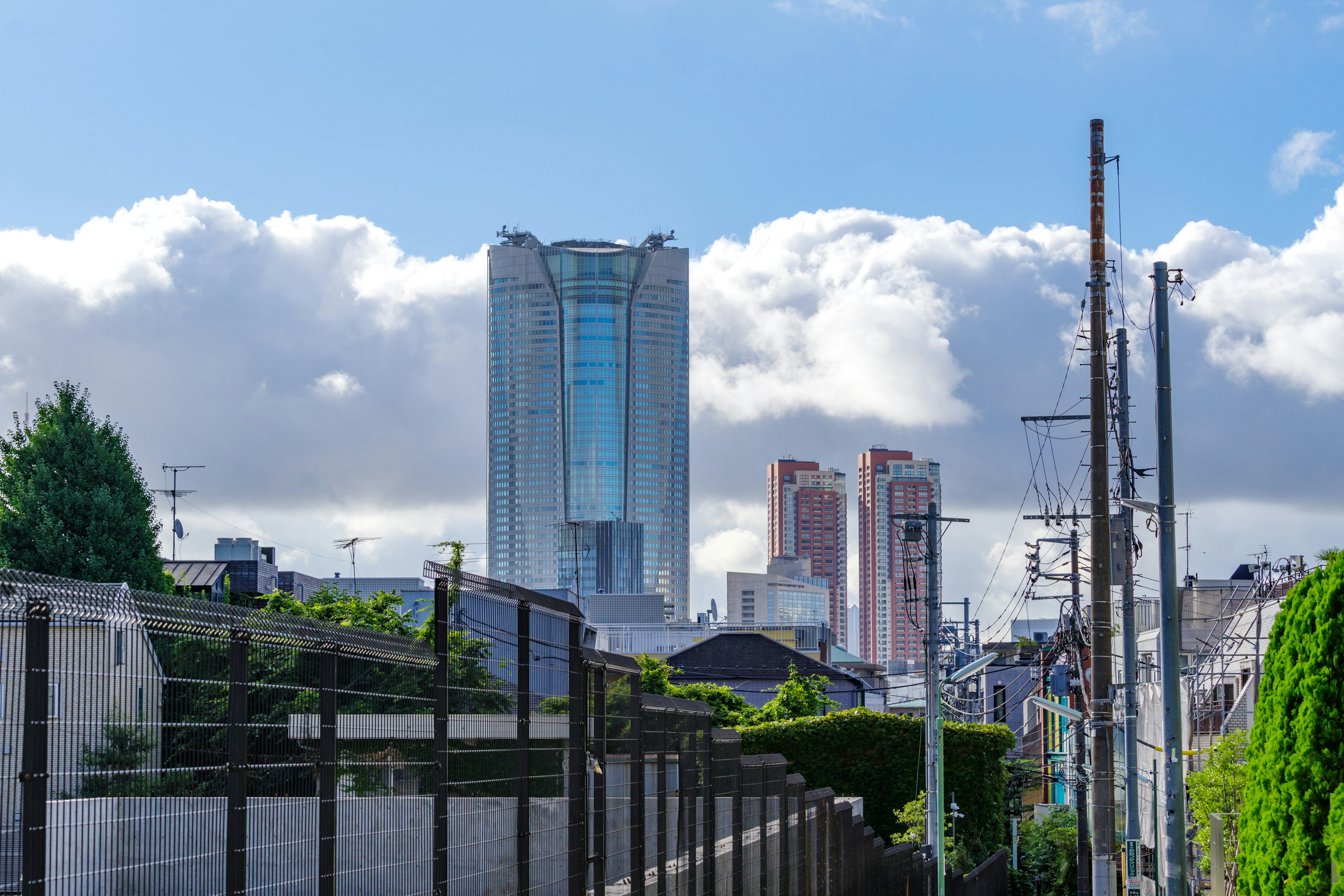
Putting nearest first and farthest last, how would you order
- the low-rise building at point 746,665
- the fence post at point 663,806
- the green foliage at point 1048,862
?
the fence post at point 663,806 < the green foliage at point 1048,862 < the low-rise building at point 746,665

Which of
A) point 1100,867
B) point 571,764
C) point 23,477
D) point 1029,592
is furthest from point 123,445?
point 571,764

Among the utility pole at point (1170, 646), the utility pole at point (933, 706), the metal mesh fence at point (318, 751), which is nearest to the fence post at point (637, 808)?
the metal mesh fence at point (318, 751)

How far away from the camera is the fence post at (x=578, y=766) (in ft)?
31.2

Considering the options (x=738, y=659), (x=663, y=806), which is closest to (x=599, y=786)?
(x=663, y=806)

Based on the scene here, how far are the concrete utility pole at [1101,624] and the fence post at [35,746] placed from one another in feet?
57.3

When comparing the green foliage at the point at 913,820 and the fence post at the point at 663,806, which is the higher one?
the fence post at the point at 663,806

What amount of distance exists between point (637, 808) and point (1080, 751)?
27447mm

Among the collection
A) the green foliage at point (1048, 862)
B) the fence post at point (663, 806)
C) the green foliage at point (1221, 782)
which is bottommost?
the green foliage at point (1048, 862)

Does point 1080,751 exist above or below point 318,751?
below

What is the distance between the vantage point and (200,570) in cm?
6575

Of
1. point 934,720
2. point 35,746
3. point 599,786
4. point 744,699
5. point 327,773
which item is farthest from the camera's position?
point 744,699

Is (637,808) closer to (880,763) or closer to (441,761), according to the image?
(441,761)

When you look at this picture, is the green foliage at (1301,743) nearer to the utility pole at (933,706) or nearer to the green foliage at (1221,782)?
the green foliage at (1221,782)

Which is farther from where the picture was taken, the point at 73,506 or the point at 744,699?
the point at 744,699
